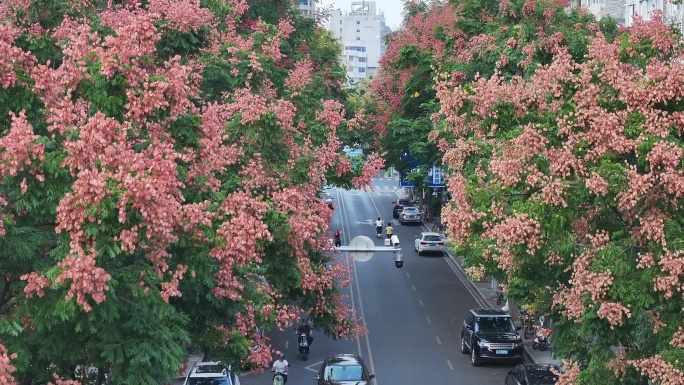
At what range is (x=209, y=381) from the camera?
2811cm

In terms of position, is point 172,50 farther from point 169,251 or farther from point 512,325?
point 512,325

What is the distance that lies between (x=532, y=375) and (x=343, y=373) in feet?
16.2

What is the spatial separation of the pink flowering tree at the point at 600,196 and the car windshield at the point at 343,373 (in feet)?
31.8

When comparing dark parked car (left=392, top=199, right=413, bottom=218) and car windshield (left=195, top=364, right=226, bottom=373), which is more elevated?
car windshield (left=195, top=364, right=226, bottom=373)

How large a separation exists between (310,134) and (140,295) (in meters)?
15.4

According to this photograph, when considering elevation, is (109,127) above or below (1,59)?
below

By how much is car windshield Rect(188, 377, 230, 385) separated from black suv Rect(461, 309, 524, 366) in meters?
10.6

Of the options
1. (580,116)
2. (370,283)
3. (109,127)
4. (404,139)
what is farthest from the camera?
(370,283)

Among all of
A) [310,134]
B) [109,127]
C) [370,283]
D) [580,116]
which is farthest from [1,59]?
[370,283]

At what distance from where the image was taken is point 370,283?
53.2 m

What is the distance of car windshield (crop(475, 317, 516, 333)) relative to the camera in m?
36.7

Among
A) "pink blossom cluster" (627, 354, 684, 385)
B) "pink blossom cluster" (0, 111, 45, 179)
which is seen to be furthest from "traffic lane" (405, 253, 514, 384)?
"pink blossom cluster" (0, 111, 45, 179)

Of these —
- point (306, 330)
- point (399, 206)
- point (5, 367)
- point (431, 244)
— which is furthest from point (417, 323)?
point (399, 206)

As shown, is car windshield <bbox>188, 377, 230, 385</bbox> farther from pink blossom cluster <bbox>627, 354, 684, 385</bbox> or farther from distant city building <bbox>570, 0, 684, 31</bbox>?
distant city building <bbox>570, 0, 684, 31</bbox>
